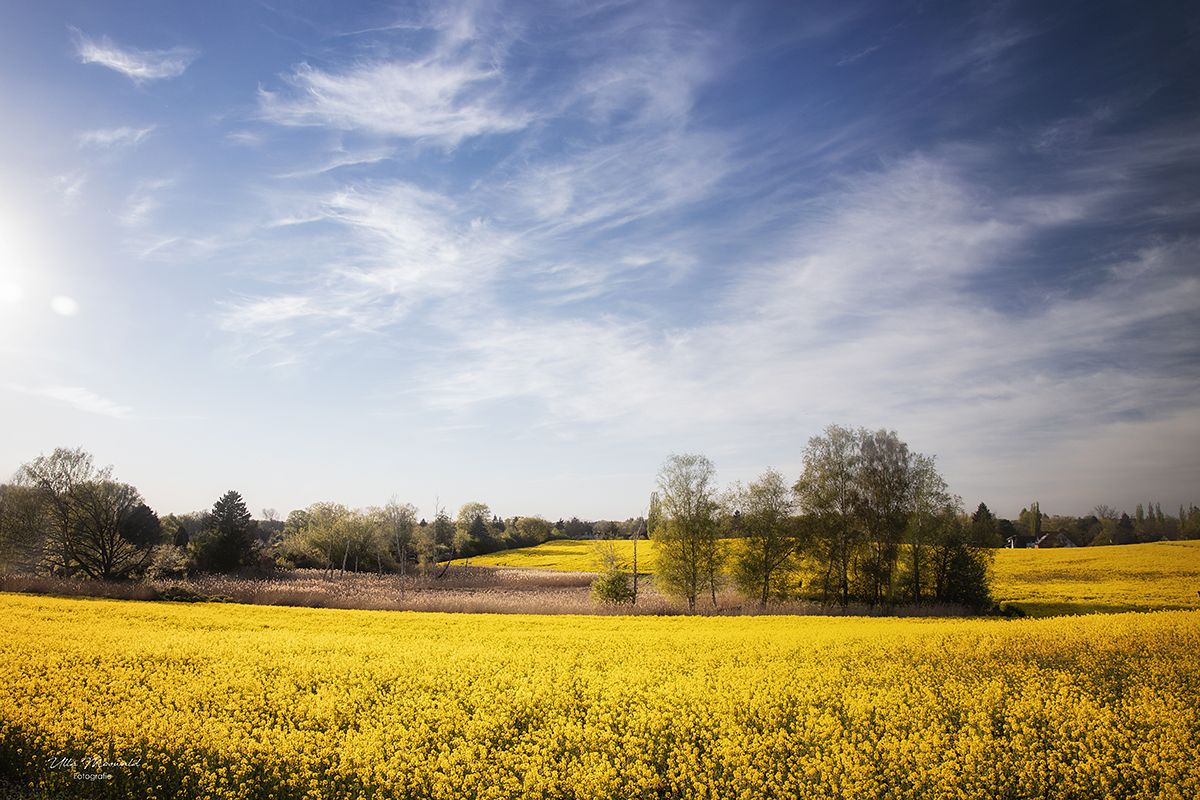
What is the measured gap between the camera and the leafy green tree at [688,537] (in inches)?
1407

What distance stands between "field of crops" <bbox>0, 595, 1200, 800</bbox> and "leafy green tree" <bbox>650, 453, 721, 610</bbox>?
779 inches

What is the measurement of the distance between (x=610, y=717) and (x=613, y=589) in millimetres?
24861

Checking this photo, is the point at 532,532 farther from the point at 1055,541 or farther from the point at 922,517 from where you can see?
the point at 1055,541

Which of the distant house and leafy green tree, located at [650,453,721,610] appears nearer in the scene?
leafy green tree, located at [650,453,721,610]

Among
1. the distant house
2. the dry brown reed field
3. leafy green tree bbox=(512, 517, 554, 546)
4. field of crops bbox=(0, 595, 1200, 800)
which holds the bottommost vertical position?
the distant house

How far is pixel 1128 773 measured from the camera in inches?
318

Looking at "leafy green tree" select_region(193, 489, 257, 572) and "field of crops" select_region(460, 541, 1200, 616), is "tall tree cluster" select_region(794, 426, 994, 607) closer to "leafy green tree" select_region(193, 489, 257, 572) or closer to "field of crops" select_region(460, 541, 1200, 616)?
"field of crops" select_region(460, 541, 1200, 616)

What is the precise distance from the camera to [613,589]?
111 ft

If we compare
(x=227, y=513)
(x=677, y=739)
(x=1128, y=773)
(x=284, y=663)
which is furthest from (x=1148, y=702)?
(x=227, y=513)

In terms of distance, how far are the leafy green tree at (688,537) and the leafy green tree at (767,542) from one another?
159 centimetres

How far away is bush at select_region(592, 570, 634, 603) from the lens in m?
33.6

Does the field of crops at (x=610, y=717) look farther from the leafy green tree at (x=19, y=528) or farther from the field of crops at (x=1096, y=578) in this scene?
the leafy green tree at (x=19, y=528)

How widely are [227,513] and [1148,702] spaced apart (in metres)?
64.6

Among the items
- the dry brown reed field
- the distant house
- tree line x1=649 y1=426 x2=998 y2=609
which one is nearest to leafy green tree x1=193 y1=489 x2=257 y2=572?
the dry brown reed field
